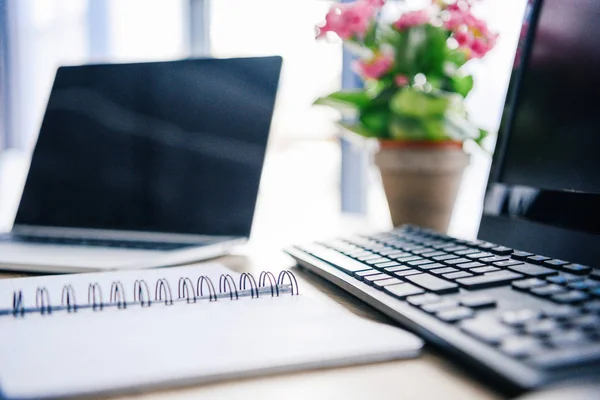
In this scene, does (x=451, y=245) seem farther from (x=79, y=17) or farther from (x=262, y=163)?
(x=79, y=17)

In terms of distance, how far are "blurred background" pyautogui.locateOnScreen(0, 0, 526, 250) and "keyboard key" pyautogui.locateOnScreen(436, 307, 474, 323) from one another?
1.26 meters

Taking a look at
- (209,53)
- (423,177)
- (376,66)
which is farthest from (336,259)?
(209,53)

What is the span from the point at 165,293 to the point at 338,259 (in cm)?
17

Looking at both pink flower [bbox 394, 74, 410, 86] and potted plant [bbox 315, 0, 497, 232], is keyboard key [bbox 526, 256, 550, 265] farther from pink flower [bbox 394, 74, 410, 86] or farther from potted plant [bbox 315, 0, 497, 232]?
pink flower [bbox 394, 74, 410, 86]

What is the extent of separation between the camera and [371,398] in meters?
0.27

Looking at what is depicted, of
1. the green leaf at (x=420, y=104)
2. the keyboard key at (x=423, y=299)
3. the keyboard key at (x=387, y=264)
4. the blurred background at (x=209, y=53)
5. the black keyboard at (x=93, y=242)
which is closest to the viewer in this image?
the keyboard key at (x=423, y=299)

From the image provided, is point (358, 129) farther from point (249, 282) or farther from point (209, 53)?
point (209, 53)

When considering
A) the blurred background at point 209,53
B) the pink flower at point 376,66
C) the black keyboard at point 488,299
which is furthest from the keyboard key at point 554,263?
the blurred background at point 209,53

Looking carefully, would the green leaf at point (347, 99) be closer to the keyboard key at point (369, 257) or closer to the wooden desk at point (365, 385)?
the keyboard key at point (369, 257)

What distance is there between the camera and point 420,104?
2.62ft

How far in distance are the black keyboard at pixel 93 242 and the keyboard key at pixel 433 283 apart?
33cm

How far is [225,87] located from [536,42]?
41 centimetres

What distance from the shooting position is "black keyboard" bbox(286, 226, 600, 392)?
0.26m

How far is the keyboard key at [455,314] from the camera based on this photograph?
1.06ft
